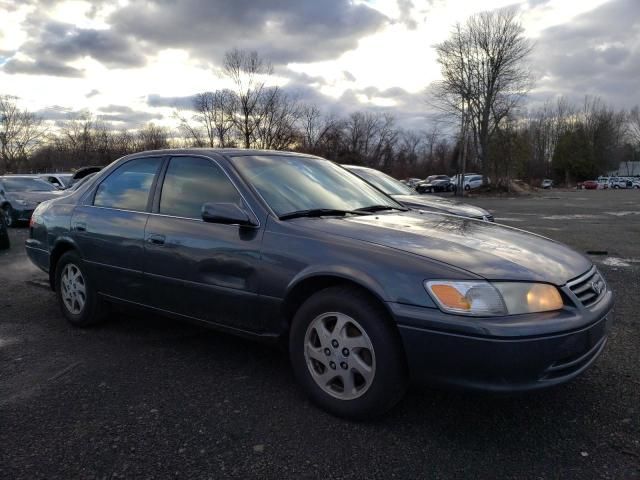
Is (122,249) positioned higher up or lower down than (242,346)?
higher up

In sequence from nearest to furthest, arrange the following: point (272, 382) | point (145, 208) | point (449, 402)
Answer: point (449, 402) < point (272, 382) < point (145, 208)

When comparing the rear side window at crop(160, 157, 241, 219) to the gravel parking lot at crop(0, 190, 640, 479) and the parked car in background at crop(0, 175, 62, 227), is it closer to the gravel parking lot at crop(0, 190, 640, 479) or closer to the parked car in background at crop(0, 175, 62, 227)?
the gravel parking lot at crop(0, 190, 640, 479)

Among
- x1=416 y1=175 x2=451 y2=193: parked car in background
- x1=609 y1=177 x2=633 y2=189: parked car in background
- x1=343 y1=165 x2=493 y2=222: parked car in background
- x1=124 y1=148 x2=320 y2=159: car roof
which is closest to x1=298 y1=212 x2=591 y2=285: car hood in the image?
x1=124 y1=148 x2=320 y2=159: car roof

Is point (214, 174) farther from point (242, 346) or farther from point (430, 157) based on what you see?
point (430, 157)

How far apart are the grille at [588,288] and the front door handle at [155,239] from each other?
2.68 meters

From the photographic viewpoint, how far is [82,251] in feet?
14.4

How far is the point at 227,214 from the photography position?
10.3 ft

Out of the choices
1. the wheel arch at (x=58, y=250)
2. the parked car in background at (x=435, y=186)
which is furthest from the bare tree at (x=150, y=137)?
the wheel arch at (x=58, y=250)

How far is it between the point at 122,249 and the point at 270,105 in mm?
35861

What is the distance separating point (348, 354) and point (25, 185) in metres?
14.9

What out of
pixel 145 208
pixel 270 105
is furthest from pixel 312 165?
pixel 270 105

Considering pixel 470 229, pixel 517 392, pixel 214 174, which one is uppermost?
pixel 214 174

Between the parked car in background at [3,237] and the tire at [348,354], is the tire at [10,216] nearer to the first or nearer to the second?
the parked car in background at [3,237]

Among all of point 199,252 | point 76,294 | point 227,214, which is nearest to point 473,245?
point 227,214
